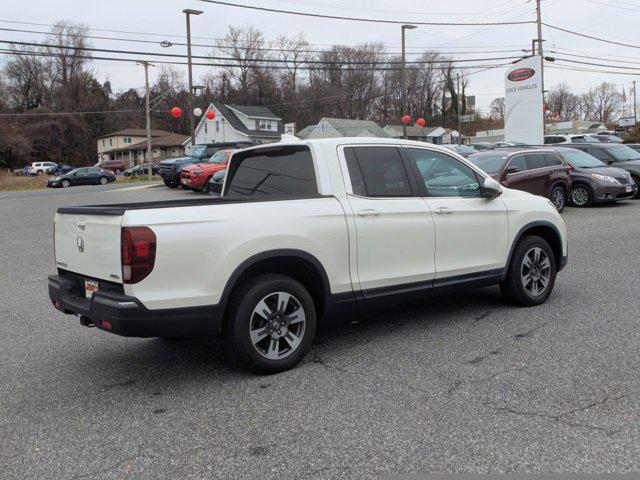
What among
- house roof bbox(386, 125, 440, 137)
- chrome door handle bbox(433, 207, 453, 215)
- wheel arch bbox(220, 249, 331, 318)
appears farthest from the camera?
house roof bbox(386, 125, 440, 137)

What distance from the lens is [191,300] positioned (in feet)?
13.1

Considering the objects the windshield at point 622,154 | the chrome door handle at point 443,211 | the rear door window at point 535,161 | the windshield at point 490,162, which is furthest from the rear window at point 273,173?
the windshield at point 622,154

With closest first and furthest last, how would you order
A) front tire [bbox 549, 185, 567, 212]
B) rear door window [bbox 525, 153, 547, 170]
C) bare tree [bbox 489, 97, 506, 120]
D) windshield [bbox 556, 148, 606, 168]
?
rear door window [bbox 525, 153, 547, 170] → front tire [bbox 549, 185, 567, 212] → windshield [bbox 556, 148, 606, 168] → bare tree [bbox 489, 97, 506, 120]

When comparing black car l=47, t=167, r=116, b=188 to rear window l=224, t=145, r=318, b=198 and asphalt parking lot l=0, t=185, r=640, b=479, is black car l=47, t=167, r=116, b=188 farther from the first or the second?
rear window l=224, t=145, r=318, b=198

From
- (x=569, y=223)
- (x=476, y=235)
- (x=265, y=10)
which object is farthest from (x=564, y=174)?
(x=265, y=10)

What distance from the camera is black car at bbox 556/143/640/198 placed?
59.1 feet

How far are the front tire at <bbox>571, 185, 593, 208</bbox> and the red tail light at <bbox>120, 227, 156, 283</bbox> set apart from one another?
48.9ft

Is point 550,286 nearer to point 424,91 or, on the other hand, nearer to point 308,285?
point 308,285

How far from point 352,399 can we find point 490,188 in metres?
2.82

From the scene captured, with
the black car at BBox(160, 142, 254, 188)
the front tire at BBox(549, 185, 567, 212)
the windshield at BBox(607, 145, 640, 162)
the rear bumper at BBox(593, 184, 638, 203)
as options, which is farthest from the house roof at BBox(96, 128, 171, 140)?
the rear bumper at BBox(593, 184, 638, 203)

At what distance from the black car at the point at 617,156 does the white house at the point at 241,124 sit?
2033 inches

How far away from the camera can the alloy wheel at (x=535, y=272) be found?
6179 millimetres

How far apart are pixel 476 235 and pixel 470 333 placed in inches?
→ 38.0

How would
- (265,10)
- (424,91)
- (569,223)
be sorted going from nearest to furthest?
(569,223), (265,10), (424,91)
